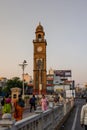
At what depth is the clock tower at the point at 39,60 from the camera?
11944 cm

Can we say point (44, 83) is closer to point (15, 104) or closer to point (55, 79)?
point (55, 79)

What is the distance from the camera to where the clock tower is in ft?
392

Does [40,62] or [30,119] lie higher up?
[40,62]

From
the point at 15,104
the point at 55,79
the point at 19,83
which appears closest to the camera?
the point at 15,104

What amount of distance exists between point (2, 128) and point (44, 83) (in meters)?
113

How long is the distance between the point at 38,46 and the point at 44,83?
11103mm

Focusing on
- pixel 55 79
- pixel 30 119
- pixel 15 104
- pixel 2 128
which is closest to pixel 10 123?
pixel 2 128

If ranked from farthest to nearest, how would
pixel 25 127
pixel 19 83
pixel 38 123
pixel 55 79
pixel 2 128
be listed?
pixel 55 79 < pixel 19 83 < pixel 38 123 < pixel 25 127 < pixel 2 128

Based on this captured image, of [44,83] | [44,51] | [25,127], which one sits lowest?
[25,127]

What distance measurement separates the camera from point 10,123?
7520 millimetres

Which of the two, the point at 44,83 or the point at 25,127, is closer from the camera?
the point at 25,127

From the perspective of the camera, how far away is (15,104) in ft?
58.3

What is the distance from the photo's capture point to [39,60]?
12125cm

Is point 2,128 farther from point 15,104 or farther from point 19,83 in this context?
point 19,83
